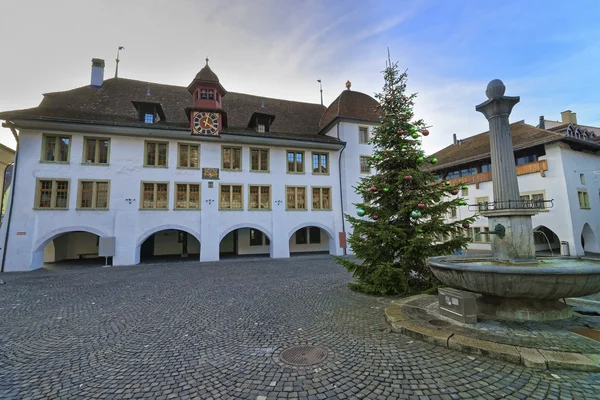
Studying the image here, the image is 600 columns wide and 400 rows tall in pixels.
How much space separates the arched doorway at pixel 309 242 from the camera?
22711mm

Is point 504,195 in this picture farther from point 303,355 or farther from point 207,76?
point 207,76

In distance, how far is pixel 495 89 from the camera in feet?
19.9

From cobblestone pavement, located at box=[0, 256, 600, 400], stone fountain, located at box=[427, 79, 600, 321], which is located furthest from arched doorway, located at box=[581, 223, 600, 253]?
cobblestone pavement, located at box=[0, 256, 600, 400]

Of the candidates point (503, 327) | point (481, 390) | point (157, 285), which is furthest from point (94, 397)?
point (157, 285)

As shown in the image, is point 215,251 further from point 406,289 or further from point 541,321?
point 541,321

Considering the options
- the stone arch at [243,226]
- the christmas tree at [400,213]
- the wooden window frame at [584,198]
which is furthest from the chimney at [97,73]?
the wooden window frame at [584,198]

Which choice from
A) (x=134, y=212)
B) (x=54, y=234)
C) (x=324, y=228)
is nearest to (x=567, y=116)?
(x=324, y=228)

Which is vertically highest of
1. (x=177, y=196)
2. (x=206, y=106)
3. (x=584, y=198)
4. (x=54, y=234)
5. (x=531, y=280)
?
(x=206, y=106)

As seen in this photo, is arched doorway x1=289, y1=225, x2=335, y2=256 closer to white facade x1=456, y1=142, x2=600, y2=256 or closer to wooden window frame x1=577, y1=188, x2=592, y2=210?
white facade x1=456, y1=142, x2=600, y2=256

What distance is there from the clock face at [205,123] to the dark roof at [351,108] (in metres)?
9.34

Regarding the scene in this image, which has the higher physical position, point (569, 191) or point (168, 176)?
point (168, 176)

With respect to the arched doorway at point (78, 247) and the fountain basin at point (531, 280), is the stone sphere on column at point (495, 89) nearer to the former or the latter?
the fountain basin at point (531, 280)

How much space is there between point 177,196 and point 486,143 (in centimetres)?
2544

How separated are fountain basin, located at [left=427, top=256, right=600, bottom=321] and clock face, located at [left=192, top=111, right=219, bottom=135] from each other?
16.4m
